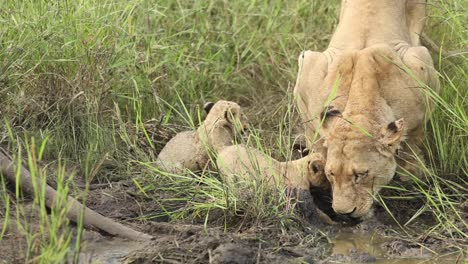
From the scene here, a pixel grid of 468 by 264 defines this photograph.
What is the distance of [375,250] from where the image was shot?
6.67 meters

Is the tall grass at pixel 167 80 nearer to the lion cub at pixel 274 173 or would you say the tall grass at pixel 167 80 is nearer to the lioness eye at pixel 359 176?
the lion cub at pixel 274 173

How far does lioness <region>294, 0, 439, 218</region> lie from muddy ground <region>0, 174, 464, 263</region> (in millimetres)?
222

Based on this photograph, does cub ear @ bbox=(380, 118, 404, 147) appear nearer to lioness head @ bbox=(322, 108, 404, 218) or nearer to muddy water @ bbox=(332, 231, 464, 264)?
lioness head @ bbox=(322, 108, 404, 218)

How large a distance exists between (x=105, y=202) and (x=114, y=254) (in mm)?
960

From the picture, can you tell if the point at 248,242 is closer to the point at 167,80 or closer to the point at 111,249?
the point at 111,249

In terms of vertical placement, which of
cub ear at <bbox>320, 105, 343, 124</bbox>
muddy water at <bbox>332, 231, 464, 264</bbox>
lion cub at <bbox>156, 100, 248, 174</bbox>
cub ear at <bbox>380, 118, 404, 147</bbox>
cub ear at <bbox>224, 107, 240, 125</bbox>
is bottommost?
muddy water at <bbox>332, 231, 464, 264</bbox>

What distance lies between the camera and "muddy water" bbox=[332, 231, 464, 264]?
253 inches

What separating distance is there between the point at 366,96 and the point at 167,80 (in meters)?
1.99

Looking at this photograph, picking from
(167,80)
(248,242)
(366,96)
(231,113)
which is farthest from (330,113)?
(167,80)

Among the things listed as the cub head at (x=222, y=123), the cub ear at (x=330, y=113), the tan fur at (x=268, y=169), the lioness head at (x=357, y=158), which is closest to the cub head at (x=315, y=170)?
the tan fur at (x=268, y=169)

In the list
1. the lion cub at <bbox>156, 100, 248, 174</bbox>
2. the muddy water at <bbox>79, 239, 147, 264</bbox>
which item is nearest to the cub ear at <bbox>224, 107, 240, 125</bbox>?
the lion cub at <bbox>156, 100, 248, 174</bbox>

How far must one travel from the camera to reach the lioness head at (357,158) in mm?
6844

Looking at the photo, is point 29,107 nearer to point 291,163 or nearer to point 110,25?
point 110,25

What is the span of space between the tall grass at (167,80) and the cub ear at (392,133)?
0.35 metres
